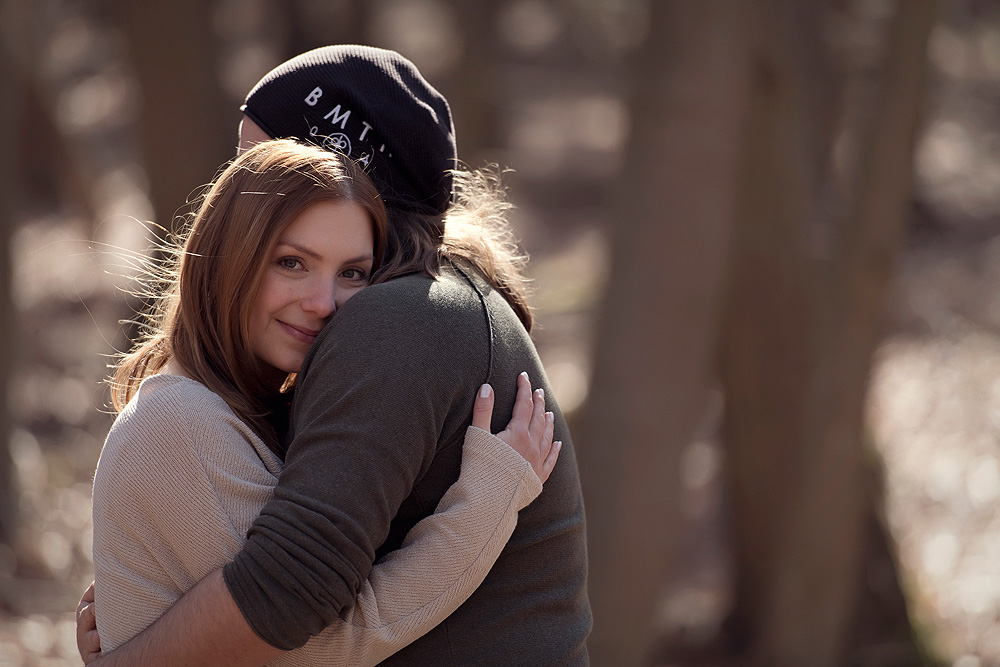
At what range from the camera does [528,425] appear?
1950mm

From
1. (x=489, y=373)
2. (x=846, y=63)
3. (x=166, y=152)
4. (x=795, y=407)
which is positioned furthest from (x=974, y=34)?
(x=489, y=373)

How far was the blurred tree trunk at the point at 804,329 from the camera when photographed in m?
4.64

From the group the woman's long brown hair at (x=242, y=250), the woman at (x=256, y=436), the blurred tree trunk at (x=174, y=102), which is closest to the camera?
the woman at (x=256, y=436)

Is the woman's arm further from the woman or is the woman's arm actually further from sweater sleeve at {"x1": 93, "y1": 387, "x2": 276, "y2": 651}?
sweater sleeve at {"x1": 93, "y1": 387, "x2": 276, "y2": 651}

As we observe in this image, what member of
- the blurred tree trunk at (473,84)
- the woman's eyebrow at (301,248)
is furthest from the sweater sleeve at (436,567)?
the blurred tree trunk at (473,84)

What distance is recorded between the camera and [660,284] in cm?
405

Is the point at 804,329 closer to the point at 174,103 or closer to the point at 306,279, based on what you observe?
the point at 174,103

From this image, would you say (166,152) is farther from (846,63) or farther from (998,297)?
(998,297)

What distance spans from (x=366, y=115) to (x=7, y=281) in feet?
17.1

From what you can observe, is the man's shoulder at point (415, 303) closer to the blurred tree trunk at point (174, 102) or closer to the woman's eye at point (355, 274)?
the woman's eye at point (355, 274)

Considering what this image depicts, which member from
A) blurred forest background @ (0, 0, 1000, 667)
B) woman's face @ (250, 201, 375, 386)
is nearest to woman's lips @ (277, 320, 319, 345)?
woman's face @ (250, 201, 375, 386)

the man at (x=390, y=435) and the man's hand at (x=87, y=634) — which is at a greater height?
the man at (x=390, y=435)

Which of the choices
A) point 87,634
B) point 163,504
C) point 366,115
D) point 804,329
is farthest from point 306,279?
point 804,329

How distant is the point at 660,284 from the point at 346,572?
264 centimetres
